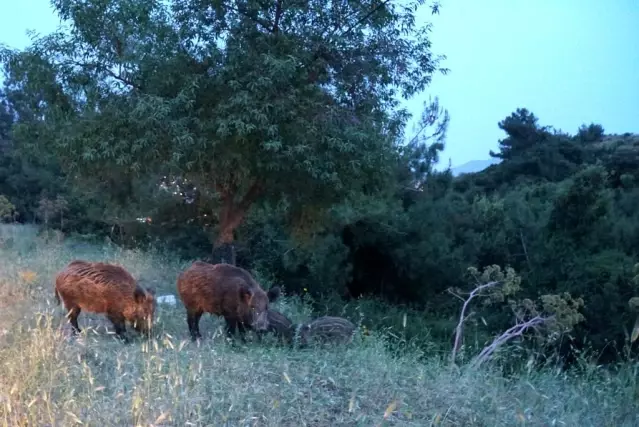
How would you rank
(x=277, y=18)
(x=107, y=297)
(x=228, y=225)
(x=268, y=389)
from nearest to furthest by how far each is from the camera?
(x=268, y=389)
(x=107, y=297)
(x=277, y=18)
(x=228, y=225)

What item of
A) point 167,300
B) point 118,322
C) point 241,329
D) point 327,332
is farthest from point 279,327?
point 167,300

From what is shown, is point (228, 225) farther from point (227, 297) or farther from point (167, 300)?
point (227, 297)

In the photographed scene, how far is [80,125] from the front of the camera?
1194 cm

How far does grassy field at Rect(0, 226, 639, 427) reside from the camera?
402 cm

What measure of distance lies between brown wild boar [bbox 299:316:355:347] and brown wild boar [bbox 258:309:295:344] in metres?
0.15

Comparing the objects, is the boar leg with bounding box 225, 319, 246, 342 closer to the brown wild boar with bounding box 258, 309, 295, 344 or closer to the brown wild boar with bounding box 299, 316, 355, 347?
the brown wild boar with bounding box 258, 309, 295, 344

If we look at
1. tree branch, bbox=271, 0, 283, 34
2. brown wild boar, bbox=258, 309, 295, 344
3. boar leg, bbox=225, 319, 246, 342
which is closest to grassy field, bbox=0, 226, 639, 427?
brown wild boar, bbox=258, 309, 295, 344

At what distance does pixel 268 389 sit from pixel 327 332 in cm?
311

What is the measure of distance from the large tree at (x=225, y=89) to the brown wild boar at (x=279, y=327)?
355 centimetres

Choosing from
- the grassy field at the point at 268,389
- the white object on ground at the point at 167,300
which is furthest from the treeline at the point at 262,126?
the grassy field at the point at 268,389

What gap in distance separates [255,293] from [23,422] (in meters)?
4.29

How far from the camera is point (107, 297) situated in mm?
7715

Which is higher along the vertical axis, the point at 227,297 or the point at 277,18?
the point at 277,18

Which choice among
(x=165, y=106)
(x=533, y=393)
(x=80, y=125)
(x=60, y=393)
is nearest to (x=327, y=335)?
(x=533, y=393)
